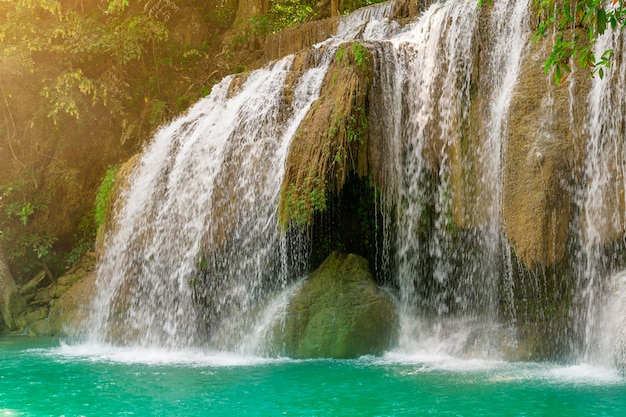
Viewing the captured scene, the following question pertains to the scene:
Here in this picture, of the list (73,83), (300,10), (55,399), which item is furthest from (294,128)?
(300,10)

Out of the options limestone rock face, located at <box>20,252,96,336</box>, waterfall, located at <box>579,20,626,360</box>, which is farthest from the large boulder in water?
limestone rock face, located at <box>20,252,96,336</box>

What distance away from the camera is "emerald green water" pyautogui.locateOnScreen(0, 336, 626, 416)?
6.20m

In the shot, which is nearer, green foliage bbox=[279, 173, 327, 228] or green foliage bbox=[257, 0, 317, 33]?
green foliage bbox=[279, 173, 327, 228]

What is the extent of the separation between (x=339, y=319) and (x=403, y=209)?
2026mm

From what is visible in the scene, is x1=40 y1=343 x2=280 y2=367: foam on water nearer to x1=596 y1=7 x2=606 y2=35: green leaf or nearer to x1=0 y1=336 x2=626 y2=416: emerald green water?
x1=0 y1=336 x2=626 y2=416: emerald green water

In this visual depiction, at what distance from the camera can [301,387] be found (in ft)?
23.7

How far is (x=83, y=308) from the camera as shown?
12.1m

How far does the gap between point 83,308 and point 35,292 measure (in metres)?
3.08

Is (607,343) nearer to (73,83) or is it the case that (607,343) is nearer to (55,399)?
(55,399)

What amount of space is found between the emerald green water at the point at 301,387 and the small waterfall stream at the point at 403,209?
1.03 m

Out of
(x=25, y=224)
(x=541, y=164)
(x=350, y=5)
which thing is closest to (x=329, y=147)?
(x=541, y=164)

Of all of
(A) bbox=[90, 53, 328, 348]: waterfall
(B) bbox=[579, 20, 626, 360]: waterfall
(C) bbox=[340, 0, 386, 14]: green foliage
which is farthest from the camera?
(C) bbox=[340, 0, 386, 14]: green foliage

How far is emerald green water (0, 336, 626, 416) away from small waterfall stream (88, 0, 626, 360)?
3.39ft

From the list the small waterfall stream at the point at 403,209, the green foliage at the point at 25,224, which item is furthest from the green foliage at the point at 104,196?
the green foliage at the point at 25,224
